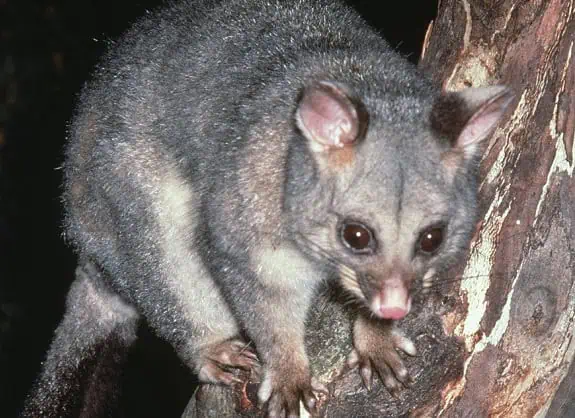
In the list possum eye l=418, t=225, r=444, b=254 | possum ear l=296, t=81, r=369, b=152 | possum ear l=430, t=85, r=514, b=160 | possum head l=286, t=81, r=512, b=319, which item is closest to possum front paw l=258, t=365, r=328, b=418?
possum head l=286, t=81, r=512, b=319

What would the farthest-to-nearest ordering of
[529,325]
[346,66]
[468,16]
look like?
[468,16], [346,66], [529,325]

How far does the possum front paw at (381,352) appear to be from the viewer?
12.2ft

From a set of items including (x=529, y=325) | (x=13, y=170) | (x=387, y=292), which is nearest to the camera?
(x=387, y=292)

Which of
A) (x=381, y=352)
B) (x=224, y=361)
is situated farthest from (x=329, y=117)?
(x=224, y=361)

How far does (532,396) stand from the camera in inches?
143

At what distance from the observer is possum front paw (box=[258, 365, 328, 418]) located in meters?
3.81

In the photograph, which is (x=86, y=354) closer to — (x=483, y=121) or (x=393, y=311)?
(x=393, y=311)

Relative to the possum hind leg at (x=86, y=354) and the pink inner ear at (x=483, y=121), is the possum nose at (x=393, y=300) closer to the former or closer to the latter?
the pink inner ear at (x=483, y=121)

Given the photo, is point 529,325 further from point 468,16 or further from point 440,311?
point 468,16

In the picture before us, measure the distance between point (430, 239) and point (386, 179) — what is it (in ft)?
0.93

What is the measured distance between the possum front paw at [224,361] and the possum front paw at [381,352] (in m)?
0.49

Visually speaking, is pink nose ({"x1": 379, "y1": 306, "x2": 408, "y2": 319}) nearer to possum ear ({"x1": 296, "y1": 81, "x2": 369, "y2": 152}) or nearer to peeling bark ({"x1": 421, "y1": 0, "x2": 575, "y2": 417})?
peeling bark ({"x1": 421, "y1": 0, "x2": 575, "y2": 417})

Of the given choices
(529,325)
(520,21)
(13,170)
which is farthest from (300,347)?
(13,170)

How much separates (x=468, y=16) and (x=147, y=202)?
5.43 ft
